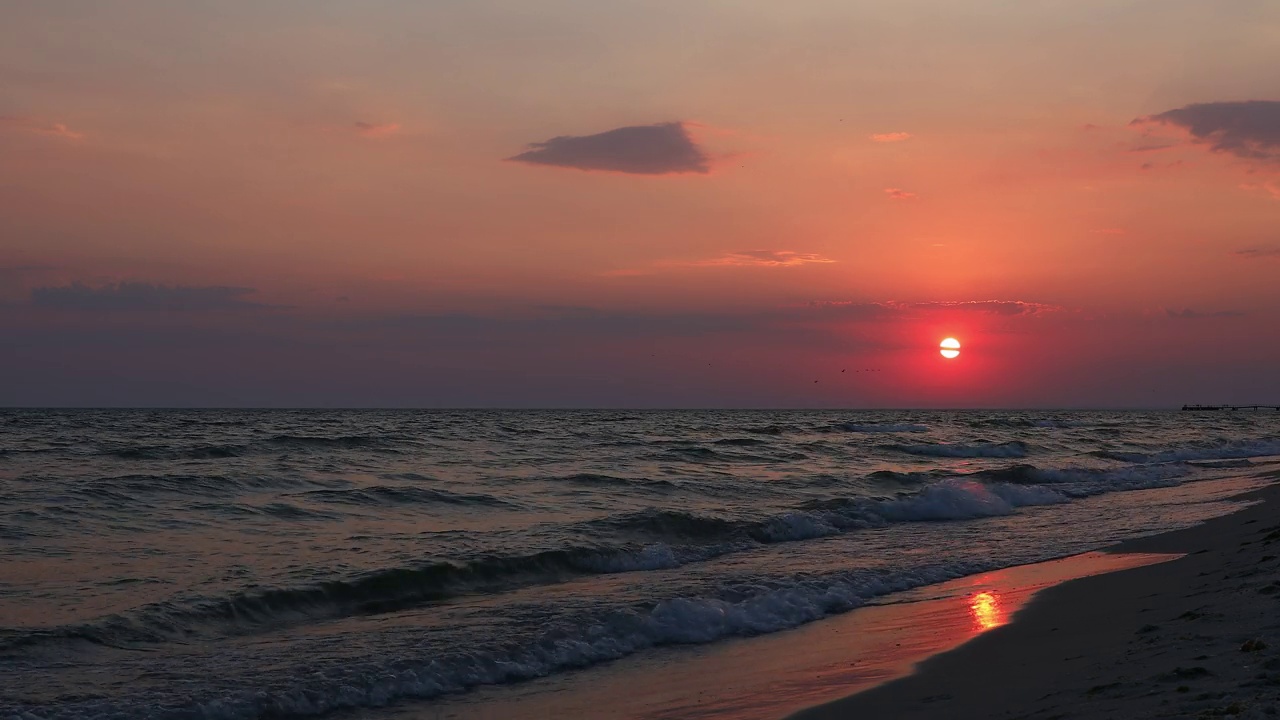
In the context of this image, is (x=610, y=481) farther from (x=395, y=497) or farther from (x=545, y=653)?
(x=545, y=653)

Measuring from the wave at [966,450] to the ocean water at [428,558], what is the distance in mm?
13220

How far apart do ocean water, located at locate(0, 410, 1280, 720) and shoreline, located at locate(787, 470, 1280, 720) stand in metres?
2.87

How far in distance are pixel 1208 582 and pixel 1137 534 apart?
7780 millimetres

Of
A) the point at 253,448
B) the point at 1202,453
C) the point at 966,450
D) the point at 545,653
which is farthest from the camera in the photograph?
the point at 966,450

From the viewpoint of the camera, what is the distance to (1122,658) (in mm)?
7543

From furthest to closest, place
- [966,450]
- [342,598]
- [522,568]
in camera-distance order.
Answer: [966,450] < [522,568] < [342,598]

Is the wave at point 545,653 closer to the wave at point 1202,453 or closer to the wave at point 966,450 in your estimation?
the wave at point 966,450

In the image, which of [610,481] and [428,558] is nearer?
[428,558]

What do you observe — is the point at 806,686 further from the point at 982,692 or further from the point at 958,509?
the point at 958,509

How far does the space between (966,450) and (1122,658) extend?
4153cm

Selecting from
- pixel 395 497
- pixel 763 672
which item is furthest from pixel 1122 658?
pixel 395 497

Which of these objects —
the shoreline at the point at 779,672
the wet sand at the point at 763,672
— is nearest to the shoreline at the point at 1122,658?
the shoreline at the point at 779,672

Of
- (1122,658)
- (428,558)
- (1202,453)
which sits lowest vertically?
(1202,453)

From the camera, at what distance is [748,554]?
55.6ft
